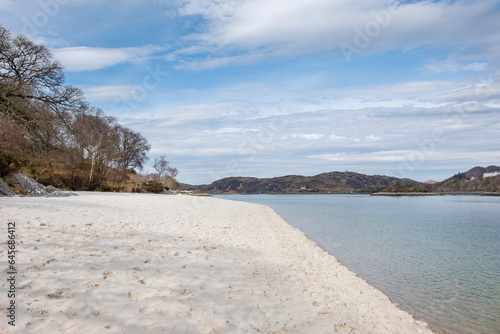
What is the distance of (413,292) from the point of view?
891cm

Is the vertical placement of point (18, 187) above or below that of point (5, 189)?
above

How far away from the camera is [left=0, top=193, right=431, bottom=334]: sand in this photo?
4.54m

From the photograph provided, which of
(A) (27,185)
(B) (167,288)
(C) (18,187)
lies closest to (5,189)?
(C) (18,187)

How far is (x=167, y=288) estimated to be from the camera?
5852mm

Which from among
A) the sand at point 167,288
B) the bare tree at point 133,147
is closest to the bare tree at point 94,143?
the bare tree at point 133,147

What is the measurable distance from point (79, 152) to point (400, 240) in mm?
35108

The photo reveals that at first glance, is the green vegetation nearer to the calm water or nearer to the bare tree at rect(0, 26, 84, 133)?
the bare tree at rect(0, 26, 84, 133)

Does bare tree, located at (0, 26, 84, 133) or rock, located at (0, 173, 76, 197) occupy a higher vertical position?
bare tree, located at (0, 26, 84, 133)

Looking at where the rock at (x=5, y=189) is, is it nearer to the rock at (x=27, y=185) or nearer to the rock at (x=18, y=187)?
the rock at (x=18, y=187)

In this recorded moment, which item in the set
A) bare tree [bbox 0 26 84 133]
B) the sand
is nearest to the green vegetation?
bare tree [bbox 0 26 84 133]

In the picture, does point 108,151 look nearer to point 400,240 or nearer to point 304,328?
point 400,240

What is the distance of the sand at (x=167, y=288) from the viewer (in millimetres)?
4543

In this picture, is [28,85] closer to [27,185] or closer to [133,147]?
[27,185]

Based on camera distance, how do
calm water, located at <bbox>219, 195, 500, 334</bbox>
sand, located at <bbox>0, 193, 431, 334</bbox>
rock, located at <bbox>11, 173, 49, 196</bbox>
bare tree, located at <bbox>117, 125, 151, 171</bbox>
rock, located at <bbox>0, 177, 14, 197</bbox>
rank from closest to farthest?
sand, located at <bbox>0, 193, 431, 334</bbox>
calm water, located at <bbox>219, 195, 500, 334</bbox>
rock, located at <bbox>0, 177, 14, 197</bbox>
rock, located at <bbox>11, 173, 49, 196</bbox>
bare tree, located at <bbox>117, 125, 151, 171</bbox>
